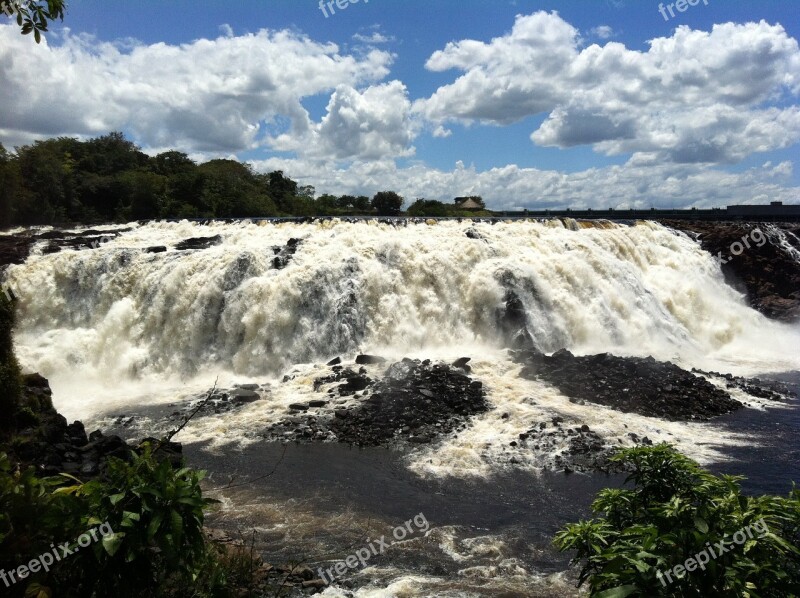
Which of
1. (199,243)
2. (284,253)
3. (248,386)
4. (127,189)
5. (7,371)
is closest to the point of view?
(7,371)

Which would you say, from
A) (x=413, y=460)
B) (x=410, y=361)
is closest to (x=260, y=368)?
(x=410, y=361)

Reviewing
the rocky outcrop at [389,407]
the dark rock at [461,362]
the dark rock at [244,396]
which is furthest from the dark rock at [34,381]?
the dark rock at [461,362]

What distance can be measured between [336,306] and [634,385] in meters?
10.2

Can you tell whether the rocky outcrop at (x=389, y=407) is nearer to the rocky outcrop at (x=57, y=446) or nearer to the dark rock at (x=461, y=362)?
the dark rock at (x=461, y=362)

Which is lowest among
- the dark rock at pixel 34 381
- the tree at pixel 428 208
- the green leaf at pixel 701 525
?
the dark rock at pixel 34 381

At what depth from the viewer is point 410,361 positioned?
1675cm

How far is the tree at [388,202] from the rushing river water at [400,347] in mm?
30348

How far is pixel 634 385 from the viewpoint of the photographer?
609 inches

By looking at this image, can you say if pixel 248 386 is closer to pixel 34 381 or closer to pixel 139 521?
pixel 34 381

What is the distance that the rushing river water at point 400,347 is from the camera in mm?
9312

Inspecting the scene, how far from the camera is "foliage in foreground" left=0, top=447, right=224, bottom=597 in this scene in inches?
126

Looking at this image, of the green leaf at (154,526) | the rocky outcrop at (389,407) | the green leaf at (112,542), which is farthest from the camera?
the rocky outcrop at (389,407)

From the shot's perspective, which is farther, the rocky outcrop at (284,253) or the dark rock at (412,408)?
the rocky outcrop at (284,253)

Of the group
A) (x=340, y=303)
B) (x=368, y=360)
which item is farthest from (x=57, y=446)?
(x=340, y=303)
